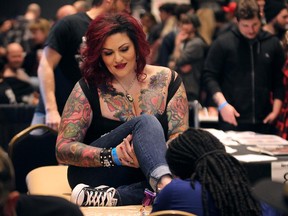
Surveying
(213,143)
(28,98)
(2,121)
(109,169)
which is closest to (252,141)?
(109,169)

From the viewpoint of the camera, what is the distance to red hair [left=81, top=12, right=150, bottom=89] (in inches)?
201

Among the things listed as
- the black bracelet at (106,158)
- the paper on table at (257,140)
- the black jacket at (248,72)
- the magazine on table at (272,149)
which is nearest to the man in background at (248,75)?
the black jacket at (248,72)

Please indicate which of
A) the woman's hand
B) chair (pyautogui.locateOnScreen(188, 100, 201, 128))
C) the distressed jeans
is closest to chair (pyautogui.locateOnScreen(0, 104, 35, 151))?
chair (pyautogui.locateOnScreen(188, 100, 201, 128))

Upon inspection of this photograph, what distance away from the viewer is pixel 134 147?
4.67 meters

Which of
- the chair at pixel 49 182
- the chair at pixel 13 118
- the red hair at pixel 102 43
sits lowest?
the chair at pixel 13 118

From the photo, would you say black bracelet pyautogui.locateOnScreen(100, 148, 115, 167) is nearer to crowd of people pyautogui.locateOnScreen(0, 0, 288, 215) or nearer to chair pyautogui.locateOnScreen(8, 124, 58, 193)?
crowd of people pyautogui.locateOnScreen(0, 0, 288, 215)

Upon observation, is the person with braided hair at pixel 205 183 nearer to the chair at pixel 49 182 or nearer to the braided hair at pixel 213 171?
the braided hair at pixel 213 171

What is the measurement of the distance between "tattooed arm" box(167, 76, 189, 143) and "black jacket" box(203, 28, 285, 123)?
225 centimetres

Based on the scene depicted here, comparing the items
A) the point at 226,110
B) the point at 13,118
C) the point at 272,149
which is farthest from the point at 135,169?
the point at 13,118

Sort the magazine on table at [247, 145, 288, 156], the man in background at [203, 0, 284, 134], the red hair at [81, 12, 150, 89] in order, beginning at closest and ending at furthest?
the red hair at [81, 12, 150, 89] < the magazine on table at [247, 145, 288, 156] < the man in background at [203, 0, 284, 134]

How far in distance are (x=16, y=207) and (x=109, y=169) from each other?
177cm

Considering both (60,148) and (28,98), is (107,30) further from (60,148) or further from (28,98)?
(28,98)

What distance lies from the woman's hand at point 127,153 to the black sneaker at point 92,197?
0.59 feet

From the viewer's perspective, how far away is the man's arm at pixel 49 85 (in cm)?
640
